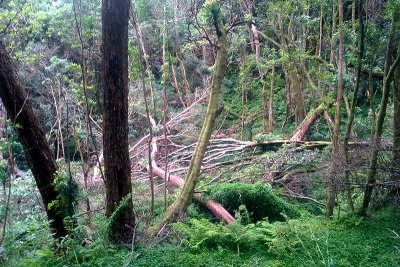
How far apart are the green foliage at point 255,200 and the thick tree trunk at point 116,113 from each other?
2.68 meters

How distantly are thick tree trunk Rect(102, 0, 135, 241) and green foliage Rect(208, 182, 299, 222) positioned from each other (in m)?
2.68

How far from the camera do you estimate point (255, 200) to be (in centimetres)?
787

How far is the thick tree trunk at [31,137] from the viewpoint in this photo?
5324mm

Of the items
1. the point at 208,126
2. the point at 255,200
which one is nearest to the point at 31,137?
the point at 208,126

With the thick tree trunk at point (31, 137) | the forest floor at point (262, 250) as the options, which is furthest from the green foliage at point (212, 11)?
the forest floor at point (262, 250)

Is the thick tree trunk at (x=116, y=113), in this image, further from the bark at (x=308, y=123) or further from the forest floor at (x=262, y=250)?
the bark at (x=308, y=123)

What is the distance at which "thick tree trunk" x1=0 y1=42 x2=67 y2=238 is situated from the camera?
5.32 m

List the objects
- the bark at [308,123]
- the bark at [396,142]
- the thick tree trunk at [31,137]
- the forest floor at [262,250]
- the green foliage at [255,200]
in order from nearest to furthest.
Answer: the forest floor at [262,250]
the thick tree trunk at [31,137]
the bark at [396,142]
the green foliage at [255,200]
the bark at [308,123]

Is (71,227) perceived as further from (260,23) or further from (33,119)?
(260,23)

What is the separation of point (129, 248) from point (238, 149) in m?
6.71

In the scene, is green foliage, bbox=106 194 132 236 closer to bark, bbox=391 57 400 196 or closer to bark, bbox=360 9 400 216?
bark, bbox=360 9 400 216

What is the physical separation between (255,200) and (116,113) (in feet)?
12.2

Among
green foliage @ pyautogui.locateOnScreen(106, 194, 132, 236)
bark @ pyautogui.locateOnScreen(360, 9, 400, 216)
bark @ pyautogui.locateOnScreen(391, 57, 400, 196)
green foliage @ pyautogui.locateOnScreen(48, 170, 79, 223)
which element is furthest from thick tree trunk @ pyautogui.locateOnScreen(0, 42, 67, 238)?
bark @ pyautogui.locateOnScreen(391, 57, 400, 196)

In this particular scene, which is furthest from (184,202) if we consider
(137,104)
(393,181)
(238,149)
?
(137,104)
